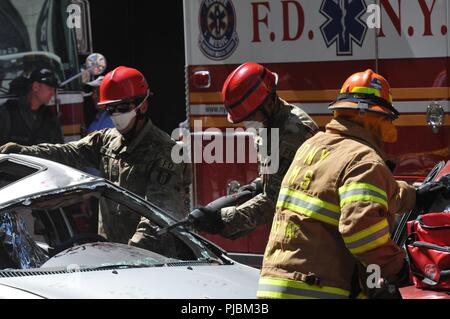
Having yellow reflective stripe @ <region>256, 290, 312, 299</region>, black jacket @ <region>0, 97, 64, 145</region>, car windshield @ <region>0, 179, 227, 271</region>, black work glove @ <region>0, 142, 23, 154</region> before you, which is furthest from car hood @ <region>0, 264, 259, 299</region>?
black jacket @ <region>0, 97, 64, 145</region>

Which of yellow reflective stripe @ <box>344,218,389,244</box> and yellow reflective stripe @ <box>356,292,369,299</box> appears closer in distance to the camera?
yellow reflective stripe @ <box>344,218,389,244</box>

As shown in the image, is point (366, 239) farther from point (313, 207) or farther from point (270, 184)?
point (270, 184)

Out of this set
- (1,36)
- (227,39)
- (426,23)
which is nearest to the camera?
(426,23)

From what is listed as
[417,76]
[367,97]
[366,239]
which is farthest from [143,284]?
[417,76]

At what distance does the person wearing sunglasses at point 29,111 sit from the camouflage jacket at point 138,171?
2370mm

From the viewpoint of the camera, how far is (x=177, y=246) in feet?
15.8

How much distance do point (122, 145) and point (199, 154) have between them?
1.72 m

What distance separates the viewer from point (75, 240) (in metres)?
4.66

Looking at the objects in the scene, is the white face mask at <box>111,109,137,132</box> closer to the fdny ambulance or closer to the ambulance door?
the fdny ambulance

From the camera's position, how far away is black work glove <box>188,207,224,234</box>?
15.8 feet

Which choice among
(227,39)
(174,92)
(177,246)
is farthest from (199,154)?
(174,92)

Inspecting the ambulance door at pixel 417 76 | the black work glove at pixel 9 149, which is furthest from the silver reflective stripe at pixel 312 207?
the ambulance door at pixel 417 76

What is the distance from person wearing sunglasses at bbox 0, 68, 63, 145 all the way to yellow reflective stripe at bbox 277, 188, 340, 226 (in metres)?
4.87
